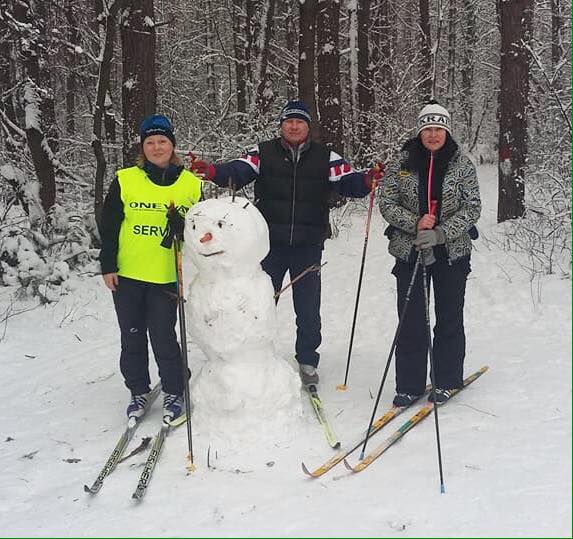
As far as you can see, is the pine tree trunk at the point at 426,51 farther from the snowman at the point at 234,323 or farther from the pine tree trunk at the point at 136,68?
the snowman at the point at 234,323

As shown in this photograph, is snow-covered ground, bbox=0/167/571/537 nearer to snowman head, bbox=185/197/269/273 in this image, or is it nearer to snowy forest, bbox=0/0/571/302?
snowman head, bbox=185/197/269/273

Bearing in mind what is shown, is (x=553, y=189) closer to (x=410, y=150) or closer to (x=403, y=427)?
(x=410, y=150)

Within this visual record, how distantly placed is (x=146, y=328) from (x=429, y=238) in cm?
202

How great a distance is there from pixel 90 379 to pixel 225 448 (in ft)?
6.64

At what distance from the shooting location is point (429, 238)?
11.7ft

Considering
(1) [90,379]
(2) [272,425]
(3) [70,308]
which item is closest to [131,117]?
(3) [70,308]

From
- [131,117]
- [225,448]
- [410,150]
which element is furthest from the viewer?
[131,117]

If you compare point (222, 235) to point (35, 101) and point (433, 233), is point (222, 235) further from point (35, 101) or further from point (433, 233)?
point (35, 101)

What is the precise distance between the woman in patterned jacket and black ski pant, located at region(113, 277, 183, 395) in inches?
61.0

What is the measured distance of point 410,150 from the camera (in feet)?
12.6

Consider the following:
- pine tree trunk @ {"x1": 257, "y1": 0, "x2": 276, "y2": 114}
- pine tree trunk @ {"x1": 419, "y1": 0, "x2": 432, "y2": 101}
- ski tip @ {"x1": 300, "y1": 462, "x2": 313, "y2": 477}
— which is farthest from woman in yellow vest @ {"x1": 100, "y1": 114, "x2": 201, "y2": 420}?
pine tree trunk @ {"x1": 419, "y1": 0, "x2": 432, "y2": 101}

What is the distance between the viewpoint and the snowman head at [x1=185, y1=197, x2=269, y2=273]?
352 centimetres

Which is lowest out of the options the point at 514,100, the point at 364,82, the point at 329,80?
the point at 514,100

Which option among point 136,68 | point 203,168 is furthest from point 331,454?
point 136,68
